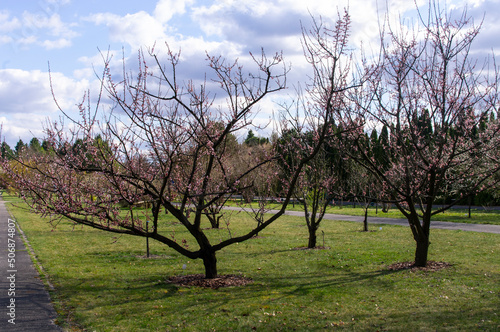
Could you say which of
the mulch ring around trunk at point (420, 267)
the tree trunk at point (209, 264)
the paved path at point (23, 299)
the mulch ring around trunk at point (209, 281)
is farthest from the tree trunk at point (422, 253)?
the paved path at point (23, 299)

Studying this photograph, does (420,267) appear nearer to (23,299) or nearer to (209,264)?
(209,264)

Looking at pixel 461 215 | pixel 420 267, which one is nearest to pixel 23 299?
pixel 420 267

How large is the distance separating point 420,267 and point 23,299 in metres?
7.86

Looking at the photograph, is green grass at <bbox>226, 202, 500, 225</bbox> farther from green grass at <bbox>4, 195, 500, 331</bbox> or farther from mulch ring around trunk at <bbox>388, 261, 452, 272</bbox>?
mulch ring around trunk at <bbox>388, 261, 452, 272</bbox>

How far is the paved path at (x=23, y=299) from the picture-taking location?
541 cm

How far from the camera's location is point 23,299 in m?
6.55

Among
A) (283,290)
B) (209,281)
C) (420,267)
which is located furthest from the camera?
(420,267)

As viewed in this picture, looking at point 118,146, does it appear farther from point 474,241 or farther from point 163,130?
point 474,241

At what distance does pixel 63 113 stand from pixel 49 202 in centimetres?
158

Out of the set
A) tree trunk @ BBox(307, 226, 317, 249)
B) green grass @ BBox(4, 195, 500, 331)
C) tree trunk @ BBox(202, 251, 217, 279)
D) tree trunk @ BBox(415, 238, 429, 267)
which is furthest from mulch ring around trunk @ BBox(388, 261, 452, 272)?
tree trunk @ BBox(202, 251, 217, 279)

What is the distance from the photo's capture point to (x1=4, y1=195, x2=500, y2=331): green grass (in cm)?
554

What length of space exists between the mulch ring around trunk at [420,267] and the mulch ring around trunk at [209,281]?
139 inches

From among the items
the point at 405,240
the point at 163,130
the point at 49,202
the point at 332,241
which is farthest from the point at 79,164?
the point at 405,240

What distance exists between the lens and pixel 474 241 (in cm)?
1348
